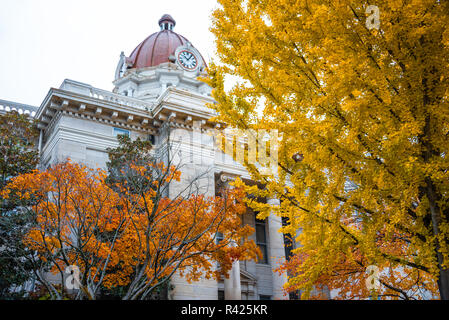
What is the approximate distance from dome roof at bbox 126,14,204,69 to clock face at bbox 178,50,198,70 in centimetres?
114

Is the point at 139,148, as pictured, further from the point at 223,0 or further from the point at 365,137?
the point at 365,137

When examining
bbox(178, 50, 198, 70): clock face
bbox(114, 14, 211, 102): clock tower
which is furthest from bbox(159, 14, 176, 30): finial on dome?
bbox(178, 50, 198, 70): clock face

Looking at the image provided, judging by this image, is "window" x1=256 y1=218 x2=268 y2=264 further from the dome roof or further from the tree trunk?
the dome roof

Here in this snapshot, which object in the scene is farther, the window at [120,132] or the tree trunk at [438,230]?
the window at [120,132]

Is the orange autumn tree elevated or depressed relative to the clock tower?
depressed

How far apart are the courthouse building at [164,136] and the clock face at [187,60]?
1803cm

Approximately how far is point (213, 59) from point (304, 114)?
2863 millimetres

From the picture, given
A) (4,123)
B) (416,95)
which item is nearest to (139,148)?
(4,123)

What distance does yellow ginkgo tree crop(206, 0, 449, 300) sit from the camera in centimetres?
669

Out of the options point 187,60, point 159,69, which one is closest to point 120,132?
point 159,69

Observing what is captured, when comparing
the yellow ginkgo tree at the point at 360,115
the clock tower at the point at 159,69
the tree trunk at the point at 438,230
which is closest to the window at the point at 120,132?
the clock tower at the point at 159,69

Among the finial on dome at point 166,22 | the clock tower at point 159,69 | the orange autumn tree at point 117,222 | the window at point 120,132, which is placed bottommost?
the orange autumn tree at point 117,222

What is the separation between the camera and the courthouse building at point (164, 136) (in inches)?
846

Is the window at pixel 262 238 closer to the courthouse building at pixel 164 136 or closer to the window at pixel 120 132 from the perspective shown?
the courthouse building at pixel 164 136
